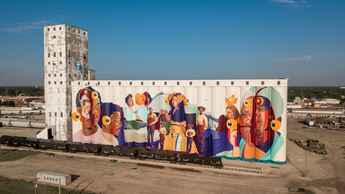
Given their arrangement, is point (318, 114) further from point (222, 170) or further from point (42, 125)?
point (42, 125)

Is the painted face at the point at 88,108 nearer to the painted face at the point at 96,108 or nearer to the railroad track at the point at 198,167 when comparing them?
the painted face at the point at 96,108

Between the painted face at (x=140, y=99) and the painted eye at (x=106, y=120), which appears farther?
the painted eye at (x=106, y=120)

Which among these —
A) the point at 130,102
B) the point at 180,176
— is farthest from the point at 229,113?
the point at 130,102

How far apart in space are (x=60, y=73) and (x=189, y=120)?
114 ft

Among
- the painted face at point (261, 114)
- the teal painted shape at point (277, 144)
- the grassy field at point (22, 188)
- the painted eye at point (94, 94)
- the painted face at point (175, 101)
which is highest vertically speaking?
the painted eye at point (94, 94)

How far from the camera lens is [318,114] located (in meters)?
125

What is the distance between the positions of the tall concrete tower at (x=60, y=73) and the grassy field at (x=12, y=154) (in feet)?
28.2

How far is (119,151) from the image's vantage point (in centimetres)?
5272

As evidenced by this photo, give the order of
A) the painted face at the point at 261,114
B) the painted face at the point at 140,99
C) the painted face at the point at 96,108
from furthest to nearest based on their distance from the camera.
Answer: the painted face at the point at 96,108 → the painted face at the point at 140,99 → the painted face at the point at 261,114

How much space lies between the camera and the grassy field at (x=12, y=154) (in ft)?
172

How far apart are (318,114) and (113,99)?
107 m

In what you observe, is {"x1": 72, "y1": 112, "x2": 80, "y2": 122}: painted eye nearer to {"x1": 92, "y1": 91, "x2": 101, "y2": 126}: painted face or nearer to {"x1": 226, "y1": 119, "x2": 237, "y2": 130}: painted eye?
{"x1": 92, "y1": 91, "x2": 101, "y2": 126}: painted face

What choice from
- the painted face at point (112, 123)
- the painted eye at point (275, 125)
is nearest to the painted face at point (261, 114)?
the painted eye at point (275, 125)

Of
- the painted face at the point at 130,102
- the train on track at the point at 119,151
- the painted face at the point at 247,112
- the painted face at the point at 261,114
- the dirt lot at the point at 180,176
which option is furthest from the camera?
the painted face at the point at 130,102
